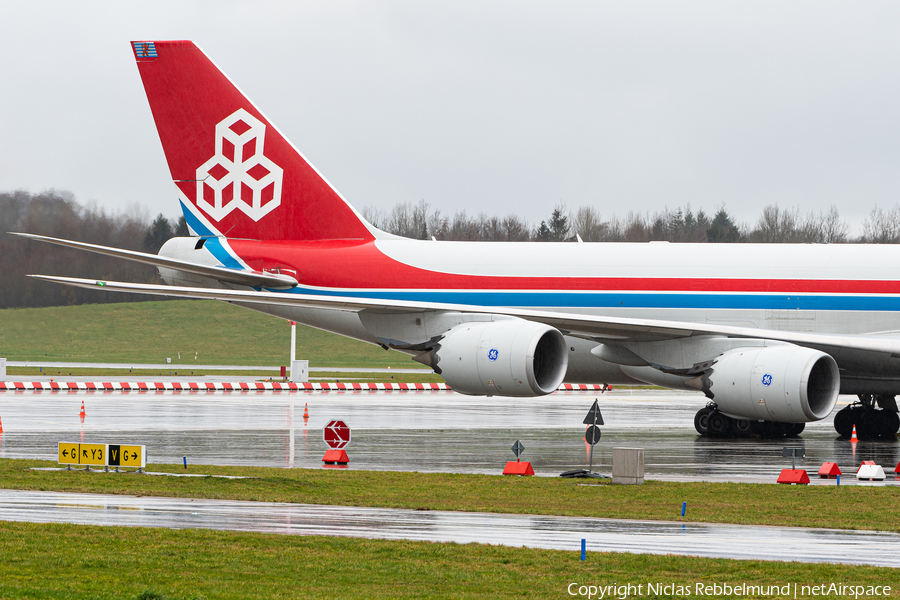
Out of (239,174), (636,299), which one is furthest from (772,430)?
(239,174)

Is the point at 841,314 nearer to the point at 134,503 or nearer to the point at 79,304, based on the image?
the point at 134,503

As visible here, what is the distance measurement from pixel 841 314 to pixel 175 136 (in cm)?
1600

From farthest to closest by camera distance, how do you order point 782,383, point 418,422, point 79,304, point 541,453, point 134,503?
point 79,304, point 418,422, point 541,453, point 782,383, point 134,503

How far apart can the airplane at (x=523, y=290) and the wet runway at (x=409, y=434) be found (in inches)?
57.3

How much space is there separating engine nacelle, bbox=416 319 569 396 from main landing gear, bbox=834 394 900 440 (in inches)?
326

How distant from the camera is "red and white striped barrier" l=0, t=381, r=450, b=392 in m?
43.3

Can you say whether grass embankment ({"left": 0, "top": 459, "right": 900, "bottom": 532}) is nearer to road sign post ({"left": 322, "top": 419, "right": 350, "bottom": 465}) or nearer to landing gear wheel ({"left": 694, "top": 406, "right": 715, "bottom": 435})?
road sign post ({"left": 322, "top": 419, "right": 350, "bottom": 465})

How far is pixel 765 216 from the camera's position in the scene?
290ft

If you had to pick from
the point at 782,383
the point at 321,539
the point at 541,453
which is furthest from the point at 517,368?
the point at 321,539

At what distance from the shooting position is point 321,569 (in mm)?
10383

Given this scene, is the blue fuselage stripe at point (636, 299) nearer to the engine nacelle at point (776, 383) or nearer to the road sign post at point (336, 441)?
the engine nacelle at point (776, 383)

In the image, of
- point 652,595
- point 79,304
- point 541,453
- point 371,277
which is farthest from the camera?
point 79,304

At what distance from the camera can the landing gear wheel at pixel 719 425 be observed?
2625cm

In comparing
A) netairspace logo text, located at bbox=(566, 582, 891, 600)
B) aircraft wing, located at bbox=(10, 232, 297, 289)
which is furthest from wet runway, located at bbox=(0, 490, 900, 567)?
aircraft wing, located at bbox=(10, 232, 297, 289)
